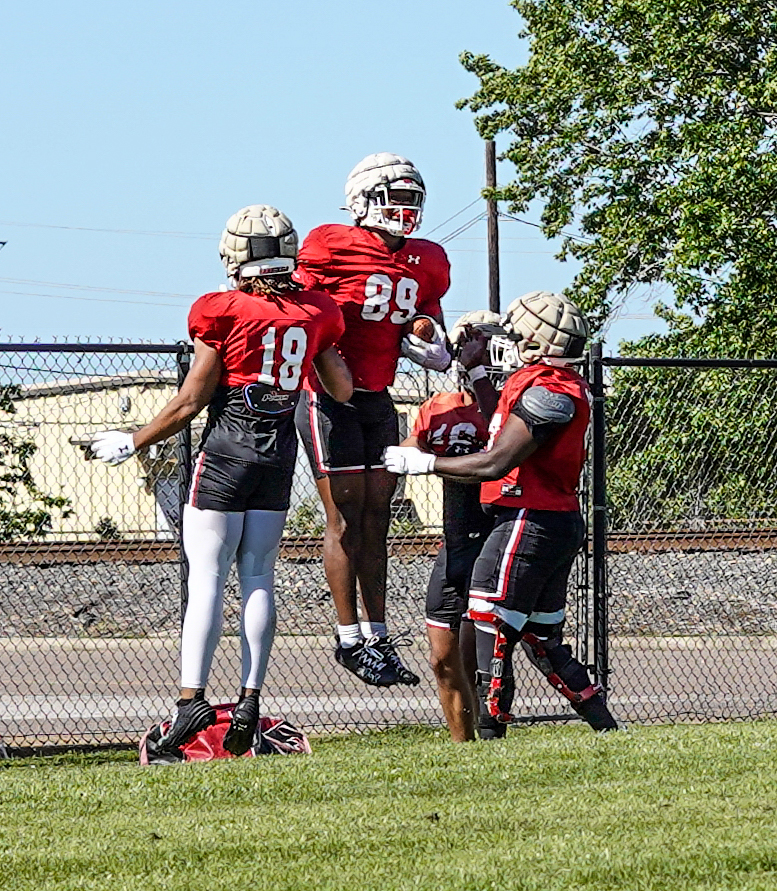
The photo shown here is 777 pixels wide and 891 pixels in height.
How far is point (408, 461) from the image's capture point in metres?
7.15

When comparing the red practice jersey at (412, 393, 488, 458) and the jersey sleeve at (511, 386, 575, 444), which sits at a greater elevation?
Answer: the jersey sleeve at (511, 386, 575, 444)

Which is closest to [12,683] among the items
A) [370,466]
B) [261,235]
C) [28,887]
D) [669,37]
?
[370,466]

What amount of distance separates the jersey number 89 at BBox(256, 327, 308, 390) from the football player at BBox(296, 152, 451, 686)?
57 centimetres

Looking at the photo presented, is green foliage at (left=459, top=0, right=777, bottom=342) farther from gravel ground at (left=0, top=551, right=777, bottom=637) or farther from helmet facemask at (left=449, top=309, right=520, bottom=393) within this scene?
helmet facemask at (left=449, top=309, right=520, bottom=393)

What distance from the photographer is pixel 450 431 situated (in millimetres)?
7711

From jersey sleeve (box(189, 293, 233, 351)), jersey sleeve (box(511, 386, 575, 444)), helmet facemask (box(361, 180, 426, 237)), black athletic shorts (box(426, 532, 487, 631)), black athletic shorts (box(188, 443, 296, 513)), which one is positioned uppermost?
helmet facemask (box(361, 180, 426, 237))

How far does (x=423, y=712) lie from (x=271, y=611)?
12.2 ft

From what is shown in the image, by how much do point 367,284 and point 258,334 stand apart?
94 centimetres

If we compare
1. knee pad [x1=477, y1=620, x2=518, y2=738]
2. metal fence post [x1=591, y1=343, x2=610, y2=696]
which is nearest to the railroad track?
metal fence post [x1=591, y1=343, x2=610, y2=696]

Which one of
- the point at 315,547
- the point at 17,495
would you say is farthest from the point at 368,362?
the point at 315,547

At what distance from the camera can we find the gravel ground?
14.1 metres

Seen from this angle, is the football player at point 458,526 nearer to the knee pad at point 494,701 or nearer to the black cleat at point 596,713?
the knee pad at point 494,701

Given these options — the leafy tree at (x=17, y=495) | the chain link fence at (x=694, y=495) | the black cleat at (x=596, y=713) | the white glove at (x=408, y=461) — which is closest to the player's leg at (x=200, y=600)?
the white glove at (x=408, y=461)

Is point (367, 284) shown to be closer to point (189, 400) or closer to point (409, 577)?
point (189, 400)
